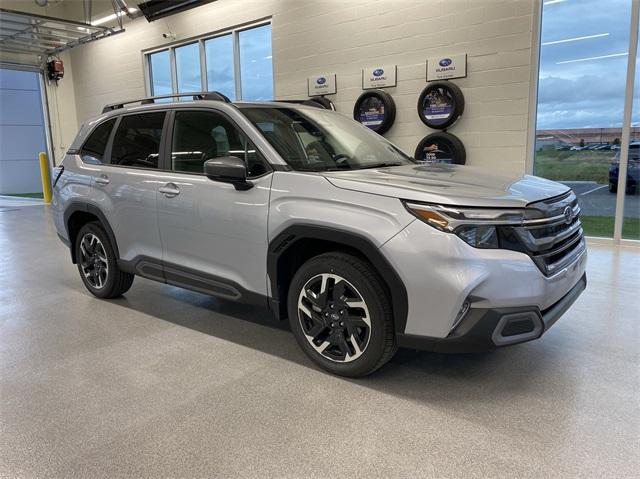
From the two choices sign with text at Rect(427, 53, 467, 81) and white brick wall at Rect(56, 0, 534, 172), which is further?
sign with text at Rect(427, 53, 467, 81)

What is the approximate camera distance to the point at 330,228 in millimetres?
2387

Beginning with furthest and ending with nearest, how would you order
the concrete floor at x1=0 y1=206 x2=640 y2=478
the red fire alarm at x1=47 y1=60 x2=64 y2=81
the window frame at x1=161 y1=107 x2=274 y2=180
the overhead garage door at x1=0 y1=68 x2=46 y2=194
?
the overhead garage door at x1=0 y1=68 x2=46 y2=194 < the red fire alarm at x1=47 y1=60 x2=64 y2=81 < the window frame at x1=161 y1=107 x2=274 y2=180 < the concrete floor at x1=0 y1=206 x2=640 y2=478

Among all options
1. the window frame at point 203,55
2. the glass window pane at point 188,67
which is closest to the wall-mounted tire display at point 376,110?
the window frame at point 203,55

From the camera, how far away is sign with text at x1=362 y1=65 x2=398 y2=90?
6629 millimetres

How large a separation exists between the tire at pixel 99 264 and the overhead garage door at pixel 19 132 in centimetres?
1388

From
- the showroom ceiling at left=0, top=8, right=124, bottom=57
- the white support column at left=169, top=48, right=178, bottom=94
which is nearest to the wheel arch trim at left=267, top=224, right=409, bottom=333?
the showroom ceiling at left=0, top=8, right=124, bottom=57

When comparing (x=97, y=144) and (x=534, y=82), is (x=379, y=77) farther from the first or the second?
(x=97, y=144)

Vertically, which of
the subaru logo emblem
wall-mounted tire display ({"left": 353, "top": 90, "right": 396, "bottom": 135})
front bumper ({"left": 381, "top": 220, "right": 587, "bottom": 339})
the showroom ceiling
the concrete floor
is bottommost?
the concrete floor

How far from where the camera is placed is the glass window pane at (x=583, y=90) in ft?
18.4

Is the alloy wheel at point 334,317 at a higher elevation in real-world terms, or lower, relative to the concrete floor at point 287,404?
higher

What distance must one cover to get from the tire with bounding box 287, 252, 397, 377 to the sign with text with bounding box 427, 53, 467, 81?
177 inches

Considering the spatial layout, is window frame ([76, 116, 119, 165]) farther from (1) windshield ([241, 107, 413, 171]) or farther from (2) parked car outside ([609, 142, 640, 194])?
(2) parked car outside ([609, 142, 640, 194])

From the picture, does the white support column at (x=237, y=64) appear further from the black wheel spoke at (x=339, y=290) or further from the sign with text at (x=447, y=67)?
the black wheel spoke at (x=339, y=290)

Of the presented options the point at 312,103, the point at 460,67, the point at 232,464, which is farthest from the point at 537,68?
the point at 232,464
